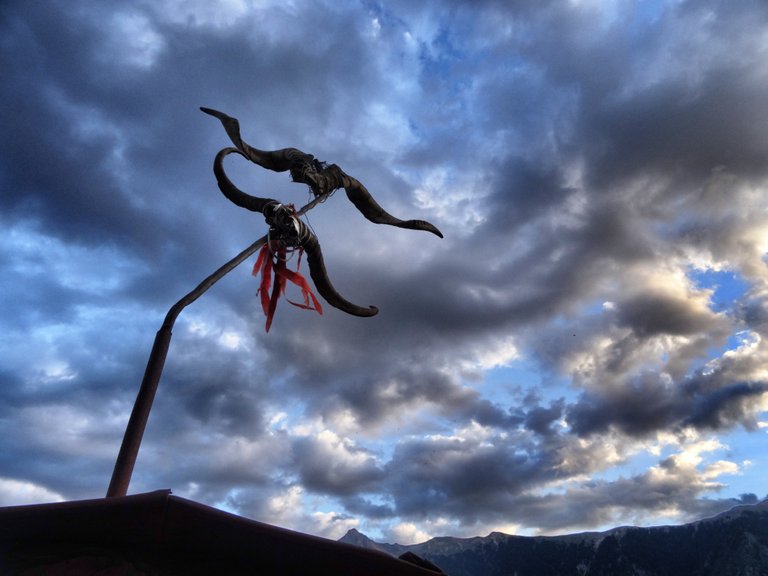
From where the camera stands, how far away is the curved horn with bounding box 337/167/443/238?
9.77 meters

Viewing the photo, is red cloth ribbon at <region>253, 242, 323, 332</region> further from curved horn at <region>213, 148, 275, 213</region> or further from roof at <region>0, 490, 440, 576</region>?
roof at <region>0, 490, 440, 576</region>

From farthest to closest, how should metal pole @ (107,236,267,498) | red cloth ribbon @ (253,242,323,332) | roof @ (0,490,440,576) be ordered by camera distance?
red cloth ribbon @ (253,242,323,332)
metal pole @ (107,236,267,498)
roof @ (0,490,440,576)

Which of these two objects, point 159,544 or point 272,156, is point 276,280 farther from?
point 159,544

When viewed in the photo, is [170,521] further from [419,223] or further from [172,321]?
[419,223]

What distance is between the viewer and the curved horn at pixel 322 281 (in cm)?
823

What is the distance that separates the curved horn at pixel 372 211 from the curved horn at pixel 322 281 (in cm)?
189

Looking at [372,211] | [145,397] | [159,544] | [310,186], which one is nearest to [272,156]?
[310,186]

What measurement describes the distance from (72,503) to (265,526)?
4.55 ft

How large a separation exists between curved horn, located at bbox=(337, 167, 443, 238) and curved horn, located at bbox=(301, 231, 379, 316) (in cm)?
189

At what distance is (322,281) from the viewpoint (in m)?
8.68

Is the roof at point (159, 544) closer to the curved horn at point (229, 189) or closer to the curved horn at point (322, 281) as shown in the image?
the curved horn at point (322, 281)

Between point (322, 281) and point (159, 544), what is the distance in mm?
5283

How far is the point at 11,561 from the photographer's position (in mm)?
3748

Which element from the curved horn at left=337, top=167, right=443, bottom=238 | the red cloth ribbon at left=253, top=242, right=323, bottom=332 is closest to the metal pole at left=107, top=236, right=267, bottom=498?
the red cloth ribbon at left=253, top=242, right=323, bottom=332
